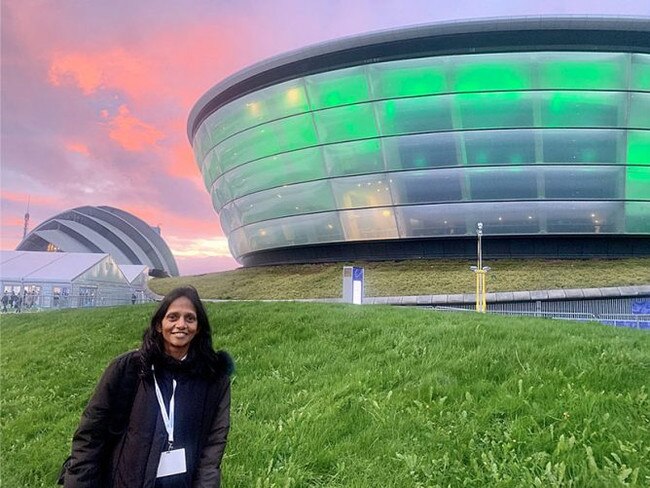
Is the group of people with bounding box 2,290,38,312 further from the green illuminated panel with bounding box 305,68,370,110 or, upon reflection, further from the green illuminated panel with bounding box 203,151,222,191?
the green illuminated panel with bounding box 305,68,370,110

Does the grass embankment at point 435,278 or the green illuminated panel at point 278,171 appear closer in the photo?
the grass embankment at point 435,278

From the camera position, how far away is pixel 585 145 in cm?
2606

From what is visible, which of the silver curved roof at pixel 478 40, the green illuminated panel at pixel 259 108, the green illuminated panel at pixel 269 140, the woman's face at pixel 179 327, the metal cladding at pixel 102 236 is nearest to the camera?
the woman's face at pixel 179 327

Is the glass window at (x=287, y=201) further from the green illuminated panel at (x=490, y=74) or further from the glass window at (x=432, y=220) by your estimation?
the green illuminated panel at (x=490, y=74)

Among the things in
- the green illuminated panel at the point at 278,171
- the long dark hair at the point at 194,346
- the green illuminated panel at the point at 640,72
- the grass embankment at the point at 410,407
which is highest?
the green illuminated panel at the point at 640,72

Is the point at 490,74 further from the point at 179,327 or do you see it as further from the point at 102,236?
the point at 102,236

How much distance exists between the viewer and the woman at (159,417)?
7.35 feet

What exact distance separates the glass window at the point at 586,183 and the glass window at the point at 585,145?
530 mm

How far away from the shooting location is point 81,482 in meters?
2.22

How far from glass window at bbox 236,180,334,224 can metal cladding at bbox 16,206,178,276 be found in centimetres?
3500

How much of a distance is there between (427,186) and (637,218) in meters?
11.8

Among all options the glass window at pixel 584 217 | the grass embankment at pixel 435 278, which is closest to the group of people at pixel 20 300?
the grass embankment at pixel 435 278

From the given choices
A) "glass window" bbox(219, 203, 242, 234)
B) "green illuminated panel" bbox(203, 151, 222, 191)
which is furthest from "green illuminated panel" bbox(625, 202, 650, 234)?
"green illuminated panel" bbox(203, 151, 222, 191)

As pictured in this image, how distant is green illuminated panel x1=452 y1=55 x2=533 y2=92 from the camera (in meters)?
26.2
